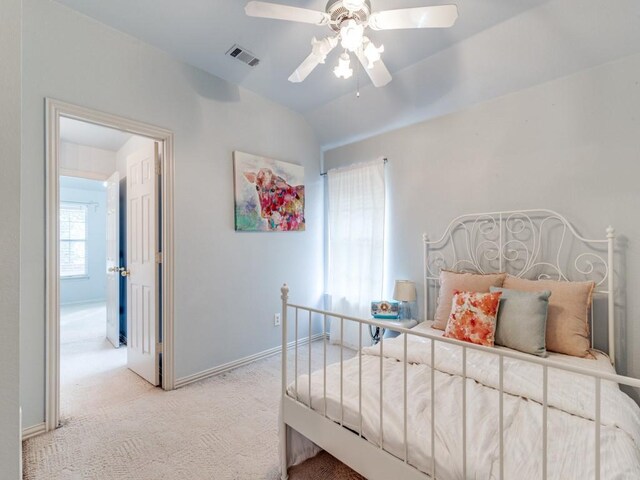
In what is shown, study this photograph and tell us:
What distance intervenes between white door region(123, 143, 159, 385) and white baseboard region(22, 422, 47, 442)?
736 millimetres

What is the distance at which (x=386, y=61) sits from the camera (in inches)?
100

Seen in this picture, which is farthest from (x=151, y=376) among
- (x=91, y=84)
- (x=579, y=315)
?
(x=579, y=315)

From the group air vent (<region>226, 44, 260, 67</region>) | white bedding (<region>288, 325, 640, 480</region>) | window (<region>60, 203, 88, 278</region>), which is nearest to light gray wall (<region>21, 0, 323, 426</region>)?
air vent (<region>226, 44, 260, 67</region>)

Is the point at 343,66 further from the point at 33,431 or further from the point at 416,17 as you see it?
the point at 33,431

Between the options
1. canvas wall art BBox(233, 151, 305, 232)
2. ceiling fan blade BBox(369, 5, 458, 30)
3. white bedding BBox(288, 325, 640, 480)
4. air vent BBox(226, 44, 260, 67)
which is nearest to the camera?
white bedding BBox(288, 325, 640, 480)

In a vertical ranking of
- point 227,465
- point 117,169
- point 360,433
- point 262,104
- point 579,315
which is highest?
point 262,104

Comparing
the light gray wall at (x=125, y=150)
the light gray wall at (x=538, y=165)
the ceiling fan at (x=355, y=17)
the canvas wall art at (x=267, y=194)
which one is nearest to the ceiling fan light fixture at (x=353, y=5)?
the ceiling fan at (x=355, y=17)

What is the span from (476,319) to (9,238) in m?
2.23

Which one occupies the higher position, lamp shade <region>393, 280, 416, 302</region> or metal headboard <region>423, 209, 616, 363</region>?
metal headboard <region>423, 209, 616, 363</region>

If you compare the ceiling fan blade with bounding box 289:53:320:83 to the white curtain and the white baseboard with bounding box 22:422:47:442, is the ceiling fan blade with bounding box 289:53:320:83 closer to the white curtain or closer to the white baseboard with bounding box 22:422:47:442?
the white curtain

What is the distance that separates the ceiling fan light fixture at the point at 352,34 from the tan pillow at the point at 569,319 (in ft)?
6.39

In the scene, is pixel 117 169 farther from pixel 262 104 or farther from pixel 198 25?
pixel 198 25

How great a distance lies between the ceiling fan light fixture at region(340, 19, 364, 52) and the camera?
1.50 meters

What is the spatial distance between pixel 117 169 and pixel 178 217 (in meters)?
2.22
